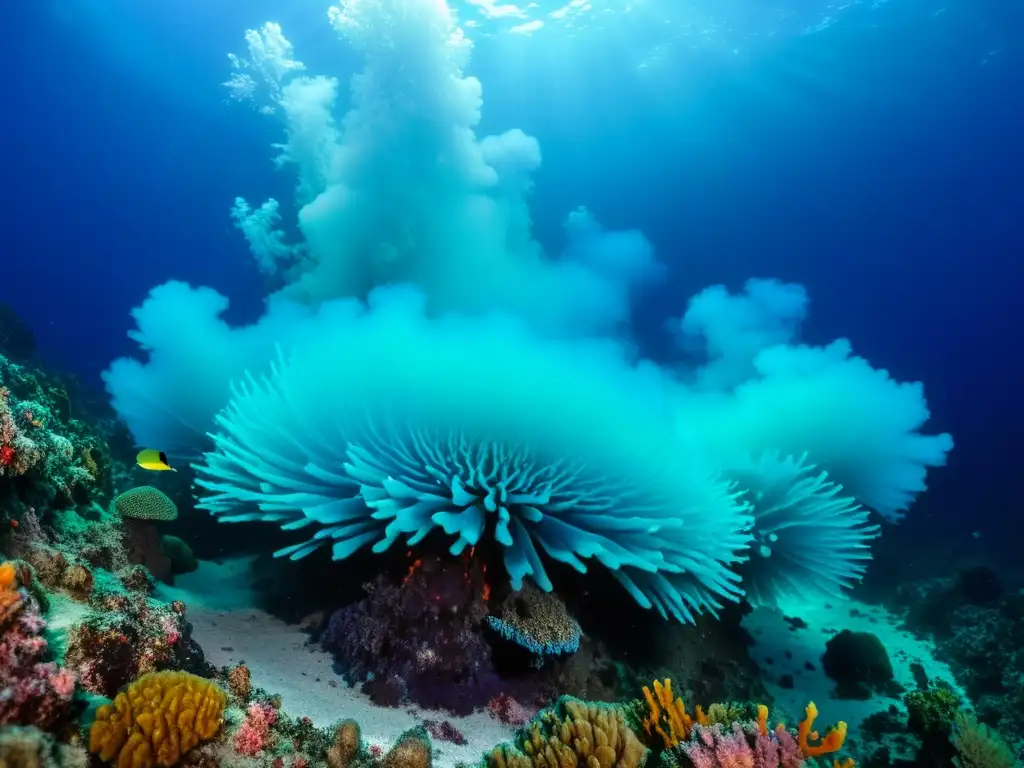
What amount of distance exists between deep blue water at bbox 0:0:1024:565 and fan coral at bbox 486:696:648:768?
20.9 metres

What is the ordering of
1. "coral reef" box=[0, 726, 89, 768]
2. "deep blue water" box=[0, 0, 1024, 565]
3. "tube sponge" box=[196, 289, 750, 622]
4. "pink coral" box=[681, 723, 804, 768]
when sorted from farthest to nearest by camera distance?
"deep blue water" box=[0, 0, 1024, 565] → "tube sponge" box=[196, 289, 750, 622] → "pink coral" box=[681, 723, 804, 768] → "coral reef" box=[0, 726, 89, 768]

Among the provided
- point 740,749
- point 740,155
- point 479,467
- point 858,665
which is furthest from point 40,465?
point 740,155

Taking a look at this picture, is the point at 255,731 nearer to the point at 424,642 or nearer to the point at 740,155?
the point at 424,642

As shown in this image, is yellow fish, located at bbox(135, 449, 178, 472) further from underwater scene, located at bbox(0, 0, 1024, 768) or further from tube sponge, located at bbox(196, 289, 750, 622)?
tube sponge, located at bbox(196, 289, 750, 622)

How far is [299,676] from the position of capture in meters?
4.05

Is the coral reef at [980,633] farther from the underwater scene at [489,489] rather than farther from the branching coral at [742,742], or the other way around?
the branching coral at [742,742]

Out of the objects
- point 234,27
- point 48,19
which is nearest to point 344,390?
point 234,27

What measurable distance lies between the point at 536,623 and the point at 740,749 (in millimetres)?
1832

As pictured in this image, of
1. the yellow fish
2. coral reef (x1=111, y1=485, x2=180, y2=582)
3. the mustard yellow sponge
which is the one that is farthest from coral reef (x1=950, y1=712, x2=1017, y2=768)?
coral reef (x1=111, y1=485, x2=180, y2=582)

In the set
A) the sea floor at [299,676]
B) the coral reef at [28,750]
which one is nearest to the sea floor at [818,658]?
the sea floor at [299,676]

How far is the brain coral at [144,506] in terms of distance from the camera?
16.4 ft

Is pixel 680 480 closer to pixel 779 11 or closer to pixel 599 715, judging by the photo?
pixel 599 715

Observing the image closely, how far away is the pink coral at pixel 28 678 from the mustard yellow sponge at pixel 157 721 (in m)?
0.19

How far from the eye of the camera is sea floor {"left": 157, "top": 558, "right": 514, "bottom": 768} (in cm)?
359
